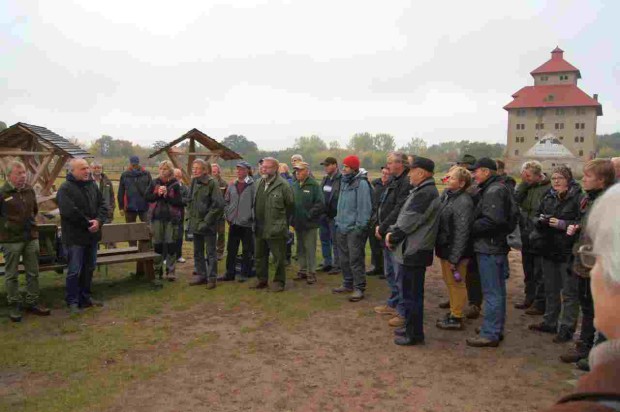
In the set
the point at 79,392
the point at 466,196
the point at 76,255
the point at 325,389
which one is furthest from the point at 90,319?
the point at 466,196

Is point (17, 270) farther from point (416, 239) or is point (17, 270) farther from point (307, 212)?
point (416, 239)

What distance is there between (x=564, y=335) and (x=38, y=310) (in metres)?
6.48

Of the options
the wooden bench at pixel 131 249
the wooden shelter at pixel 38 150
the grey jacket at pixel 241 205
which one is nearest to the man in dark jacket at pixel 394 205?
the grey jacket at pixel 241 205

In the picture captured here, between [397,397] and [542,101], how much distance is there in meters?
65.3

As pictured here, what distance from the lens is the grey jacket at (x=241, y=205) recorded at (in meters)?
8.08

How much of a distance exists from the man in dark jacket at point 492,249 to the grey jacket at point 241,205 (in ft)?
12.9

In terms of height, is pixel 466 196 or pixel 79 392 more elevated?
pixel 466 196

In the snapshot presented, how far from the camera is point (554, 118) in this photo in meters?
60.4

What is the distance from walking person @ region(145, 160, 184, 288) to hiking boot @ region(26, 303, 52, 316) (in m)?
1.83

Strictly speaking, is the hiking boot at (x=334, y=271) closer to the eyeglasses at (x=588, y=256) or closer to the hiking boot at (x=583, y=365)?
the hiking boot at (x=583, y=365)

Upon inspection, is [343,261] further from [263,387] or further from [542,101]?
[542,101]

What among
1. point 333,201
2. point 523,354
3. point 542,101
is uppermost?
point 542,101

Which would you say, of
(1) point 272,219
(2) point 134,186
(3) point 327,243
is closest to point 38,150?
(2) point 134,186

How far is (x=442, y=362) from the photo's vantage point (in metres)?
4.92
